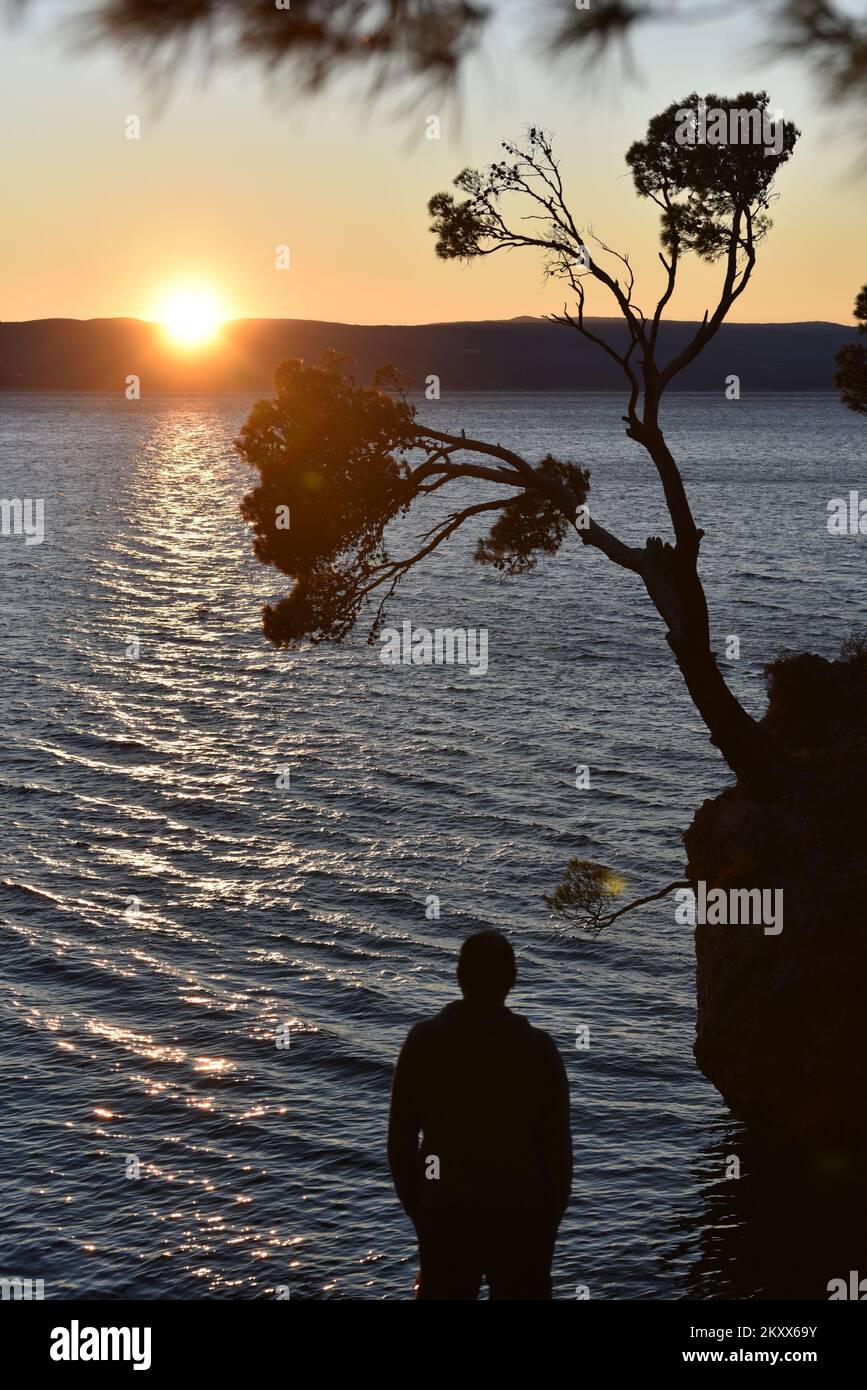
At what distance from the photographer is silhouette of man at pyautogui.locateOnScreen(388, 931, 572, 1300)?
6898 mm

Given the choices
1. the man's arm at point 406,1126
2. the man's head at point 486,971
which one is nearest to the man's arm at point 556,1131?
the man's head at point 486,971

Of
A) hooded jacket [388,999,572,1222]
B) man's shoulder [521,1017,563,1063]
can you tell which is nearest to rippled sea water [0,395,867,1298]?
hooded jacket [388,999,572,1222]

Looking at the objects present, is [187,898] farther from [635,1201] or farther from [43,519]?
[43,519]

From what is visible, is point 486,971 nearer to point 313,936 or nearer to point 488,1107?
point 488,1107

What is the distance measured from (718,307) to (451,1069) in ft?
52.2

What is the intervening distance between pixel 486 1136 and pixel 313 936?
2781 cm

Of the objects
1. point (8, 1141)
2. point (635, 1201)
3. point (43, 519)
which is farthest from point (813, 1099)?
point (43, 519)

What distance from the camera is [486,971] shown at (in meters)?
6.98

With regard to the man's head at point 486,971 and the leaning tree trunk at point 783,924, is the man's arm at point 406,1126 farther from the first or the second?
the leaning tree trunk at point 783,924

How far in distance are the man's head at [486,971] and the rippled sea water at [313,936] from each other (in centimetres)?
1538

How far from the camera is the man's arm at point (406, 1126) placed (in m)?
7.02

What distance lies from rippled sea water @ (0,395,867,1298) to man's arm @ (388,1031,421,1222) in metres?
14.8

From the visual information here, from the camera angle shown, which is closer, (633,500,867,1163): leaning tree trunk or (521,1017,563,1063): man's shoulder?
(521,1017,563,1063): man's shoulder

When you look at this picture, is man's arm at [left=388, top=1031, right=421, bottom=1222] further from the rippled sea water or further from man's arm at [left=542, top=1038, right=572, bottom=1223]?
the rippled sea water
